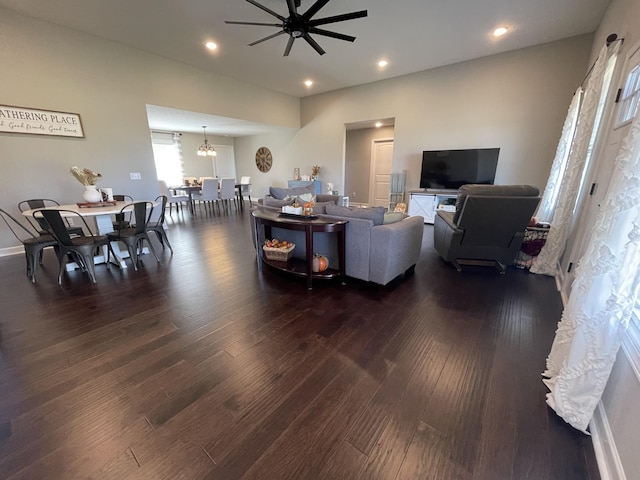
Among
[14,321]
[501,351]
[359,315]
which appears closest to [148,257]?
[14,321]

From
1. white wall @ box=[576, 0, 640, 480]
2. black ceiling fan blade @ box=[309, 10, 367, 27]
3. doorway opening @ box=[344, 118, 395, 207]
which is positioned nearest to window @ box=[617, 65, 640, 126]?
white wall @ box=[576, 0, 640, 480]

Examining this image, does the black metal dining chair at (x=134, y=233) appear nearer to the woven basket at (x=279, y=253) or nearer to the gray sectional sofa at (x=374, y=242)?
the woven basket at (x=279, y=253)

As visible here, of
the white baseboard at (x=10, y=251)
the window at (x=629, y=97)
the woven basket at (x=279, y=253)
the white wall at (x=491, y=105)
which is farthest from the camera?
the white wall at (x=491, y=105)

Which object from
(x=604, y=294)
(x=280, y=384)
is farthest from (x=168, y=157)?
(x=604, y=294)

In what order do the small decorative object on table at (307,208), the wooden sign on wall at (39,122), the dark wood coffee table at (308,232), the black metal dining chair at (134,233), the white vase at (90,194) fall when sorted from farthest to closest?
the wooden sign on wall at (39,122), the white vase at (90,194), the black metal dining chair at (134,233), the small decorative object on table at (307,208), the dark wood coffee table at (308,232)

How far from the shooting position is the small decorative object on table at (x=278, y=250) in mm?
3072

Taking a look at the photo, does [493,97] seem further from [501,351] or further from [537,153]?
[501,351]

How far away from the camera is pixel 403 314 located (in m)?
2.31

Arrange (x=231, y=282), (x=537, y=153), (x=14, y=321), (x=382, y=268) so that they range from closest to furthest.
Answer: (x=14, y=321)
(x=382, y=268)
(x=231, y=282)
(x=537, y=153)

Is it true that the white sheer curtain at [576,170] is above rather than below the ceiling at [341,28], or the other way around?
below

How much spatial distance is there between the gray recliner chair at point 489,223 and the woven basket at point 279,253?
6.78 ft

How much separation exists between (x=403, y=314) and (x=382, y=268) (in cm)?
52

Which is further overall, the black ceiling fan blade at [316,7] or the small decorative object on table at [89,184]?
the small decorative object on table at [89,184]

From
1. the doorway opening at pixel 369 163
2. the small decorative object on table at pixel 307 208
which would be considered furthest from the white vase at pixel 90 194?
the doorway opening at pixel 369 163
